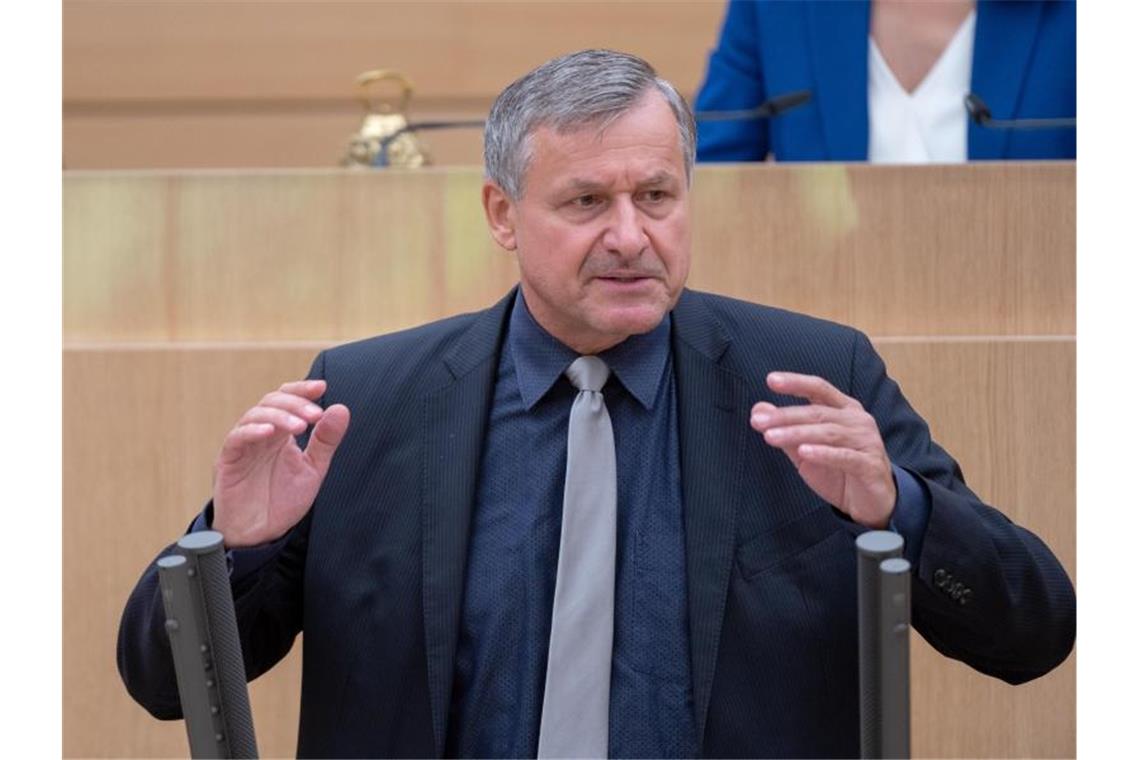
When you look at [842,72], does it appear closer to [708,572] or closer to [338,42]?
[708,572]

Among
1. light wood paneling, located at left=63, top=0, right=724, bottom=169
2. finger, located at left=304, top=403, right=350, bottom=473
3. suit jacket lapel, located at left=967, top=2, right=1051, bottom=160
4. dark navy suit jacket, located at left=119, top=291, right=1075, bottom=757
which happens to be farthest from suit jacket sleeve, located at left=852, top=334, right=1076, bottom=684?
light wood paneling, located at left=63, top=0, right=724, bottom=169

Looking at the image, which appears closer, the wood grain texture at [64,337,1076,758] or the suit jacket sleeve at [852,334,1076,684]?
the suit jacket sleeve at [852,334,1076,684]

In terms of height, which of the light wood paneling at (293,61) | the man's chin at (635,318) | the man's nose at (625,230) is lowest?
the man's chin at (635,318)

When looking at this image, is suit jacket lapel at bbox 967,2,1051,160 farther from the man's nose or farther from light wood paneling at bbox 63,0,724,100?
light wood paneling at bbox 63,0,724,100

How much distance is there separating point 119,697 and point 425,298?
24.6 inches

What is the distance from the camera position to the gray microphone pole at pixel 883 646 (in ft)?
3.58

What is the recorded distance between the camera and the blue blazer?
99.2 inches

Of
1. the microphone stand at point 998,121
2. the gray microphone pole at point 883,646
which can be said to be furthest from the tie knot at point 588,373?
the microphone stand at point 998,121

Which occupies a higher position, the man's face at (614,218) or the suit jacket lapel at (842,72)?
the suit jacket lapel at (842,72)

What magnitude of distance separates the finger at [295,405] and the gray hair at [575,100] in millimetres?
352

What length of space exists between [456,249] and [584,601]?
831 mm

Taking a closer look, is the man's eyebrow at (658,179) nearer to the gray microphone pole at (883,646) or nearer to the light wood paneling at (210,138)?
the gray microphone pole at (883,646)

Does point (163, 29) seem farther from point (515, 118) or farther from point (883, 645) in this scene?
point (883, 645)

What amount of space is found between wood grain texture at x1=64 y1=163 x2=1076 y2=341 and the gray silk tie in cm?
67
